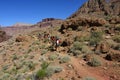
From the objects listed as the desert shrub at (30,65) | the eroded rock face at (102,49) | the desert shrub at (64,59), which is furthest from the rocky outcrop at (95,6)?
the desert shrub at (64,59)

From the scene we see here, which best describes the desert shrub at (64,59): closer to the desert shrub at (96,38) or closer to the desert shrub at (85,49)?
the desert shrub at (85,49)

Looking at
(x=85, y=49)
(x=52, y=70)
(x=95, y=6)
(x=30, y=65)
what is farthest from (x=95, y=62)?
(x=95, y=6)

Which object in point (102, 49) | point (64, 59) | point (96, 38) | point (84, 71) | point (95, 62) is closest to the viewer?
point (84, 71)

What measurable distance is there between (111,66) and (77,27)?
12.8 m

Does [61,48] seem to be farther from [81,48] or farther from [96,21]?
[96,21]

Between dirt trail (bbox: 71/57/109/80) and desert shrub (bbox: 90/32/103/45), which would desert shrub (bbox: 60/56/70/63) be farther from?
desert shrub (bbox: 90/32/103/45)

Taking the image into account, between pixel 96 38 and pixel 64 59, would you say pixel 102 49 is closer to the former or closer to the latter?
pixel 64 59

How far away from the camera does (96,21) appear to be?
23359 millimetres

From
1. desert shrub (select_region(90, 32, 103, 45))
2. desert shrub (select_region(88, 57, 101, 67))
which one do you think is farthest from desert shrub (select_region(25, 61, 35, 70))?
desert shrub (select_region(90, 32, 103, 45))

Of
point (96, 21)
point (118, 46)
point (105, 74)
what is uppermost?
point (96, 21)

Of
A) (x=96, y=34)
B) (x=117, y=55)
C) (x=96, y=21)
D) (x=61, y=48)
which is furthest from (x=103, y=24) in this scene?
(x=117, y=55)

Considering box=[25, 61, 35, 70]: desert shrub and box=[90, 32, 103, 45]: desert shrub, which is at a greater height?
box=[90, 32, 103, 45]: desert shrub

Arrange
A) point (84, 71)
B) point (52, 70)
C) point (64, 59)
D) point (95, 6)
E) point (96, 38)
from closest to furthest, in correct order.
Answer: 1. point (84, 71)
2. point (52, 70)
3. point (64, 59)
4. point (96, 38)
5. point (95, 6)

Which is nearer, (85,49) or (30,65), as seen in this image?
(30,65)
